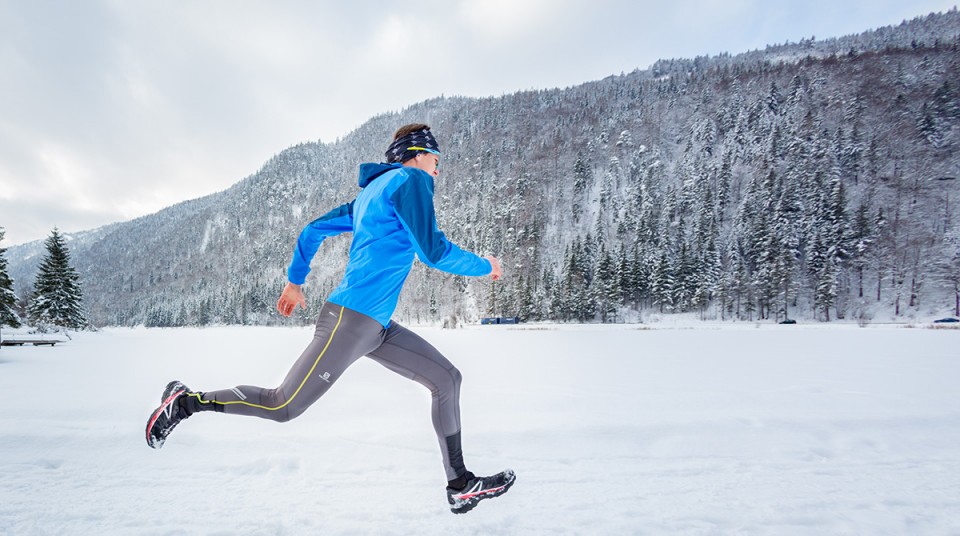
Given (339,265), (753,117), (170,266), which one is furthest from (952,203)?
(170,266)

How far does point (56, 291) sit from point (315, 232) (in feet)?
129

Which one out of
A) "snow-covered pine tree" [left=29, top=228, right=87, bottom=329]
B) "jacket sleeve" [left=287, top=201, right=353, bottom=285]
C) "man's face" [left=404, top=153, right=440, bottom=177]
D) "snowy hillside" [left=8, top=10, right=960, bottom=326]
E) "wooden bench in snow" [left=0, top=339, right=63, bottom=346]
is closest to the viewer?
"man's face" [left=404, top=153, right=440, bottom=177]

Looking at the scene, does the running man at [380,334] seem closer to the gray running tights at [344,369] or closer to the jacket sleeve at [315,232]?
the gray running tights at [344,369]

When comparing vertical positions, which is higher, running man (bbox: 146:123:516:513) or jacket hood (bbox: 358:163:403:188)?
jacket hood (bbox: 358:163:403:188)

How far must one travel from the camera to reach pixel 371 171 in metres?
2.42

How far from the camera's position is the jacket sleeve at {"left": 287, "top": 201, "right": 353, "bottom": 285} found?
2.69 meters

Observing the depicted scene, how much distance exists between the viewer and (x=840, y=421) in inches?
155

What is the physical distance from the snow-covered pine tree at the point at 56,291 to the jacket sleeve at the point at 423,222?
38819 millimetres

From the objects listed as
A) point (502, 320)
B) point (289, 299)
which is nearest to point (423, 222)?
point (289, 299)

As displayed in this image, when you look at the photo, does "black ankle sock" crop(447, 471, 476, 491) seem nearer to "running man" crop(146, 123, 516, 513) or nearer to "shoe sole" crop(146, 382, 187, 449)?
"running man" crop(146, 123, 516, 513)

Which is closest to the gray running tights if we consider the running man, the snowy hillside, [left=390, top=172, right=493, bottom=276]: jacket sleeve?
the running man

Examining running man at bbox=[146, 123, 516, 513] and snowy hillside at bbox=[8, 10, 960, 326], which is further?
snowy hillside at bbox=[8, 10, 960, 326]

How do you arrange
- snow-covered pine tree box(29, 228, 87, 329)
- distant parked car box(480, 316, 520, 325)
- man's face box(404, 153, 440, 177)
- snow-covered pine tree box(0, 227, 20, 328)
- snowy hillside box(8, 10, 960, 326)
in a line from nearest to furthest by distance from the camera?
man's face box(404, 153, 440, 177), snow-covered pine tree box(0, 227, 20, 328), snow-covered pine tree box(29, 228, 87, 329), distant parked car box(480, 316, 520, 325), snowy hillside box(8, 10, 960, 326)

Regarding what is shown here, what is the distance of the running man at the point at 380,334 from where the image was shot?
217cm
